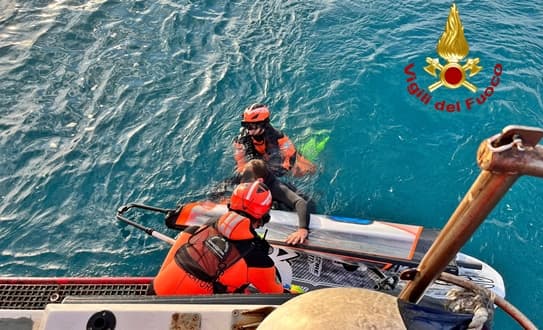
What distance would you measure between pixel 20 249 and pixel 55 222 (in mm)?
547

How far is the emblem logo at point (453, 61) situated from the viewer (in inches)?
326

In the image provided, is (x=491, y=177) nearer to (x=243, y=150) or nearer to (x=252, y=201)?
(x=252, y=201)

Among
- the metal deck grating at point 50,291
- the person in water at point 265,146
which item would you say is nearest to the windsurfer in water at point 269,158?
the person in water at point 265,146

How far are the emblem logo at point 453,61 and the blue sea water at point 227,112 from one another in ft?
0.46

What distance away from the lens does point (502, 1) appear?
31.3 ft

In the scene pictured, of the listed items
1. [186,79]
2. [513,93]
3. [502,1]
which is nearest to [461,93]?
[513,93]

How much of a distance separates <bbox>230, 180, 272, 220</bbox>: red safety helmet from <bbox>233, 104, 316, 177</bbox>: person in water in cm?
169

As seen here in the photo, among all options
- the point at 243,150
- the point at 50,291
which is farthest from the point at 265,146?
the point at 50,291

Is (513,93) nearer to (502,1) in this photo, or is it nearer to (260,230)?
(502,1)

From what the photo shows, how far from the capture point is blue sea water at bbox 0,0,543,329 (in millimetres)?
6498

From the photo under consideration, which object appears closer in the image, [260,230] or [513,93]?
[260,230]

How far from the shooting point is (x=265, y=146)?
6.63 m

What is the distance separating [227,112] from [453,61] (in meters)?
4.14

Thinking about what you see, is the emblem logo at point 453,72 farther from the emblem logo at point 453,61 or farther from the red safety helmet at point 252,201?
the red safety helmet at point 252,201
